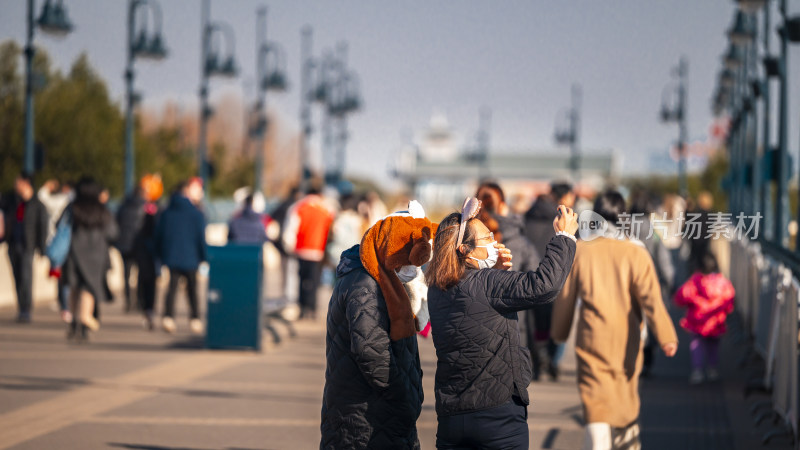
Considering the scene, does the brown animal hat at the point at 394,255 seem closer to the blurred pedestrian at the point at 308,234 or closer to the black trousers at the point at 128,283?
the blurred pedestrian at the point at 308,234

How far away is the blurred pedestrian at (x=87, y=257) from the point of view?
48.0 feet

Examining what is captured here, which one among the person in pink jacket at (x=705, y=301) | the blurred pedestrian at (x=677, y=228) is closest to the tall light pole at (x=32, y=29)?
the blurred pedestrian at (x=677, y=228)

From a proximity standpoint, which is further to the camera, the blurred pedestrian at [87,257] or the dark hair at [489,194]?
the blurred pedestrian at [87,257]

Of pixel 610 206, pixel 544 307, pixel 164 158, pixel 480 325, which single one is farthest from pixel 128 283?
pixel 164 158

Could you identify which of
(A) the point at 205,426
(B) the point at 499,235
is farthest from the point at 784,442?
(A) the point at 205,426

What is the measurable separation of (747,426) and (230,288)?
5.95 meters

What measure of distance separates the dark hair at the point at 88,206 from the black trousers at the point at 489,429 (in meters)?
10.0

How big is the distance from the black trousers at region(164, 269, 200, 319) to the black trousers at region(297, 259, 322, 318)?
6.64 ft

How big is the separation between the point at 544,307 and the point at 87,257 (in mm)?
5300

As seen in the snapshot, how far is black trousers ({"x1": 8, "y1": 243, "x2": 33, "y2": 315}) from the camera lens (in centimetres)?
1677

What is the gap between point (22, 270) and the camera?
16750mm

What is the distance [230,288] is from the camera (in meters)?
14.0

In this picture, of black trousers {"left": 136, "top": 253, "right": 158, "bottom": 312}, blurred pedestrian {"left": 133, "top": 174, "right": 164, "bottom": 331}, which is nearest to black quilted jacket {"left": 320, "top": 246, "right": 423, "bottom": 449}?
blurred pedestrian {"left": 133, "top": 174, "right": 164, "bottom": 331}

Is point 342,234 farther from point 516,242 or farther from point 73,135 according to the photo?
point 73,135
